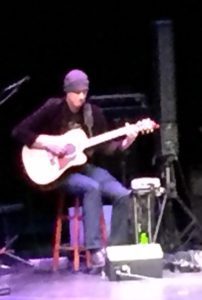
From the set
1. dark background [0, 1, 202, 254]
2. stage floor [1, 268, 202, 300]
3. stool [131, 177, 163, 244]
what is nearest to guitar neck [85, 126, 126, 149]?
stool [131, 177, 163, 244]

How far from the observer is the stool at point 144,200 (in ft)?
19.5

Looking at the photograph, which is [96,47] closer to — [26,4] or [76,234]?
[26,4]

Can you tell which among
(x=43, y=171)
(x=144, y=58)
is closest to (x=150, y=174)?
(x=144, y=58)

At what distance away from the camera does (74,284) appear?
5.53 m

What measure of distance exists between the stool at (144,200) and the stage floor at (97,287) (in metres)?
0.36

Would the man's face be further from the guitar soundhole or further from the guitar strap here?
the guitar soundhole

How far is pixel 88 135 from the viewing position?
5.86 m

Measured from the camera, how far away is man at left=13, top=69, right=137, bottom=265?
19.0 ft

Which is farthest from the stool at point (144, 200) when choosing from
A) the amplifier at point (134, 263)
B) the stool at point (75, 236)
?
the amplifier at point (134, 263)

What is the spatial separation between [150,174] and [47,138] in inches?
53.3

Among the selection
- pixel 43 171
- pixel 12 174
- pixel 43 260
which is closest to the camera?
pixel 43 171

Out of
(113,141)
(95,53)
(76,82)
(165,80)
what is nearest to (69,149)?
(113,141)

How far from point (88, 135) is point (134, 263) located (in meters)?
0.84

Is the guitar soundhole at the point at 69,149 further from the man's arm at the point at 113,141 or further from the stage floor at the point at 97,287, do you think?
the stage floor at the point at 97,287
